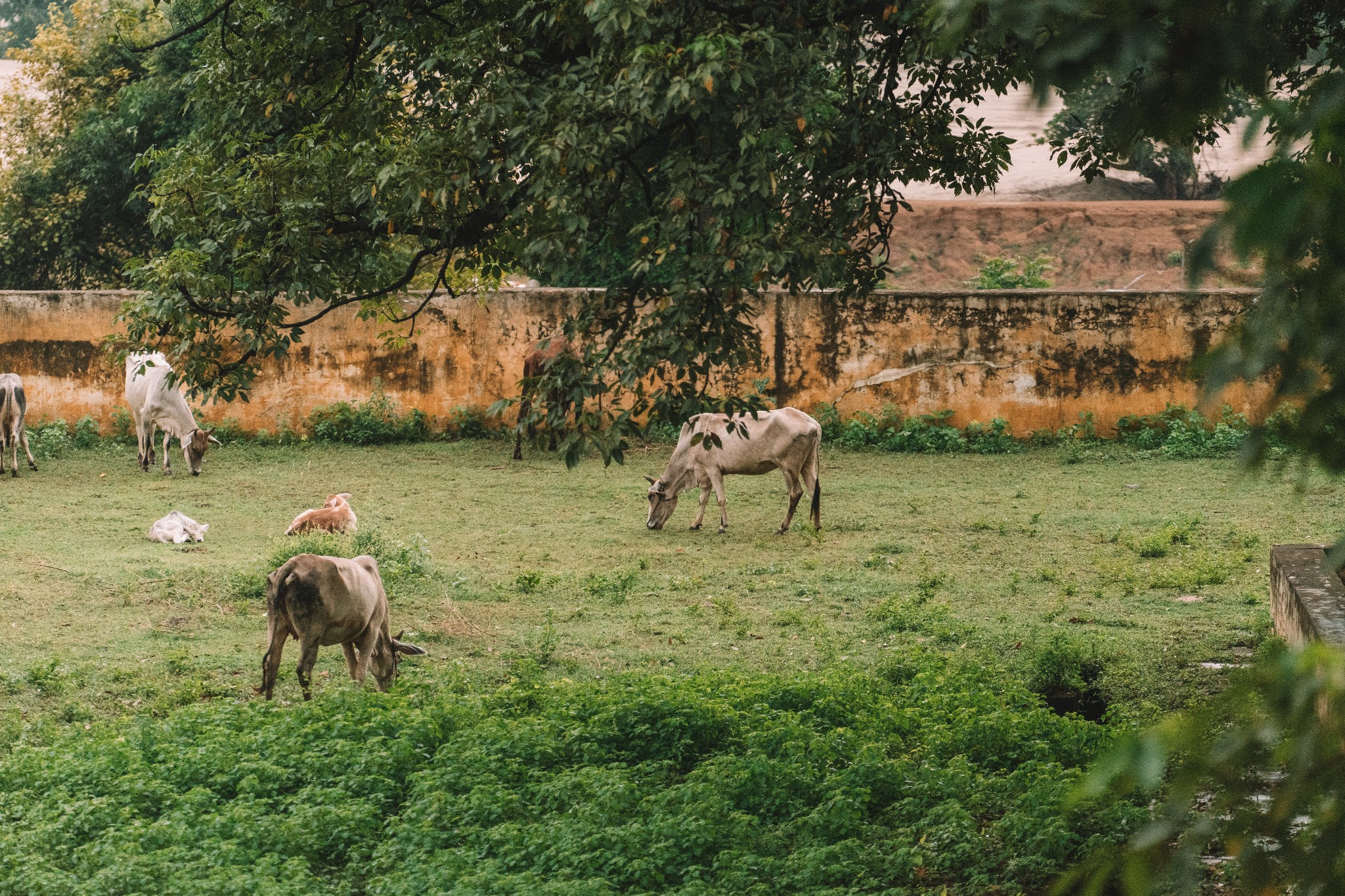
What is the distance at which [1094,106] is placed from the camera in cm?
3306

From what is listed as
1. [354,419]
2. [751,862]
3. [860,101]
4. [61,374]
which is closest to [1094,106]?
[354,419]

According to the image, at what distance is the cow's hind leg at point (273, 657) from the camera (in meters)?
7.27

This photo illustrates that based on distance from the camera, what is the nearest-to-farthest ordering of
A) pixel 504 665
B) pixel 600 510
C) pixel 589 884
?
1. pixel 589 884
2. pixel 504 665
3. pixel 600 510

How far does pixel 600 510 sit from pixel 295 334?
693cm

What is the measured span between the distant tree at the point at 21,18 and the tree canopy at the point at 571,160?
161ft

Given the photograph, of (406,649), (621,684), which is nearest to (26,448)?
(406,649)

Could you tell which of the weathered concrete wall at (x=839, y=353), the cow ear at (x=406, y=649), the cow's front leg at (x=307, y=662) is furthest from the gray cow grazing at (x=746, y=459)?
the cow's front leg at (x=307, y=662)

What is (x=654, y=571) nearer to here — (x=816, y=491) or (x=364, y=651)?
(x=816, y=491)

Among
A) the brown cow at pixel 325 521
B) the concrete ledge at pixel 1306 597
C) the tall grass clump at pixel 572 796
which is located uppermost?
the concrete ledge at pixel 1306 597

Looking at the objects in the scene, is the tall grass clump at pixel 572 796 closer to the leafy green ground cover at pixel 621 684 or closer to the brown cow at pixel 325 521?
the leafy green ground cover at pixel 621 684

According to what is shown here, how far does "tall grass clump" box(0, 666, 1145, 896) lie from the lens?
4777mm

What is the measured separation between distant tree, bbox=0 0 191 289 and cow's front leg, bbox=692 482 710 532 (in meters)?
13.4

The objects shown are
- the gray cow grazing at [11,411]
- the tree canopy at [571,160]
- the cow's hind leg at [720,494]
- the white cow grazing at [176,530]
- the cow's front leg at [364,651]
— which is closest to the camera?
the tree canopy at [571,160]

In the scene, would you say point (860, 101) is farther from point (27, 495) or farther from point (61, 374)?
point (61, 374)
